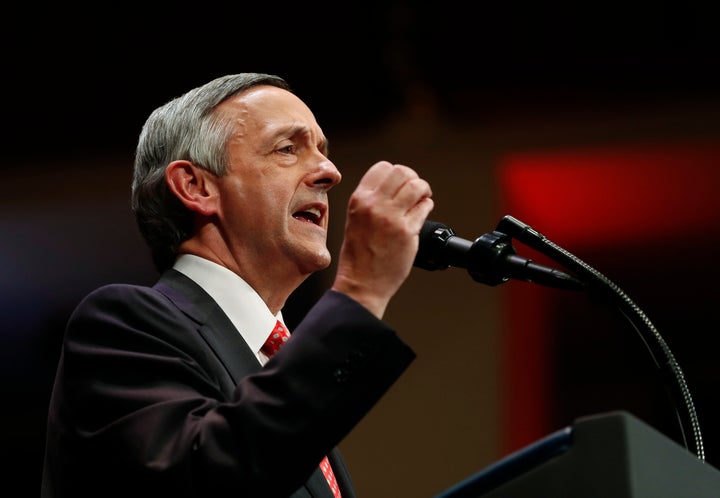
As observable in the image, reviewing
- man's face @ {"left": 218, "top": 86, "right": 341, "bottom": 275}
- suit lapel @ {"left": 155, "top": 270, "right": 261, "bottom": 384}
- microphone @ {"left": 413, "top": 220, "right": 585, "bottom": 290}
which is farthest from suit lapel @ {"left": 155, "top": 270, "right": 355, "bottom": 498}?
microphone @ {"left": 413, "top": 220, "right": 585, "bottom": 290}

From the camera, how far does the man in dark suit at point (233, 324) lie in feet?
3.35

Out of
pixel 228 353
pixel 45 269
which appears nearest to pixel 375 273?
pixel 228 353

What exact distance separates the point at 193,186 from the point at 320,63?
169 cm

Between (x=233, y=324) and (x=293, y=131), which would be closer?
(x=233, y=324)

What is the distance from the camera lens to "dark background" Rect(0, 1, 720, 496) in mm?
3082

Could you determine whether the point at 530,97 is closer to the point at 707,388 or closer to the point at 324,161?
the point at 707,388

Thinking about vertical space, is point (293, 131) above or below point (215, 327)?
above

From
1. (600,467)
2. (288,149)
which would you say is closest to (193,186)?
(288,149)

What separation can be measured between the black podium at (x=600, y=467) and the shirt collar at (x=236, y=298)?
0.68 metres

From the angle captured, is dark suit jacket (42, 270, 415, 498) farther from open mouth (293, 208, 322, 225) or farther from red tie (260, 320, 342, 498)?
open mouth (293, 208, 322, 225)

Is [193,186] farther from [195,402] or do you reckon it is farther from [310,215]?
[195,402]

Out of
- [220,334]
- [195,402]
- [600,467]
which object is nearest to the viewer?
[600,467]

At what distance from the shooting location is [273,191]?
63.5 inches

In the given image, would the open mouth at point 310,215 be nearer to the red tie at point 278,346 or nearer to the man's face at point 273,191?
the man's face at point 273,191
